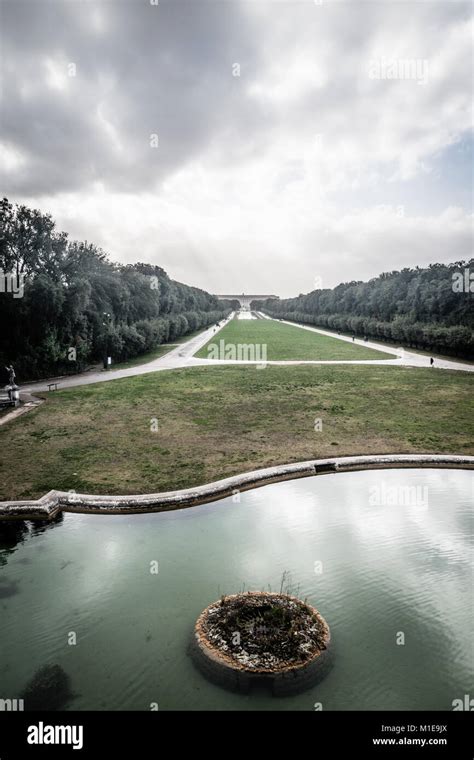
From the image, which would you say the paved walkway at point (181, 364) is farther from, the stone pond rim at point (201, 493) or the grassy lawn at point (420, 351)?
the stone pond rim at point (201, 493)

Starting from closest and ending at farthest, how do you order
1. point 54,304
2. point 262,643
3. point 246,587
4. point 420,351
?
point 262,643 < point 246,587 < point 54,304 < point 420,351

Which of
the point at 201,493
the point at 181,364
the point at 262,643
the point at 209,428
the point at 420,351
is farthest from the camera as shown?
the point at 420,351

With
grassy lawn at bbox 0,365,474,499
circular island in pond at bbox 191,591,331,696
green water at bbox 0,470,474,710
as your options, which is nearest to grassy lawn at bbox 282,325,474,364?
grassy lawn at bbox 0,365,474,499

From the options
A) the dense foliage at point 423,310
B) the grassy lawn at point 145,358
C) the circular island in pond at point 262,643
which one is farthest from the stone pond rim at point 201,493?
the dense foliage at point 423,310

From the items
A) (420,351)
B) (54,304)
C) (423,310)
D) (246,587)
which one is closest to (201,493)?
(246,587)

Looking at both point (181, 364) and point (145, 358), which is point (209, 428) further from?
point (145, 358)

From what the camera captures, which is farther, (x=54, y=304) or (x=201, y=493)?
(x=54, y=304)
